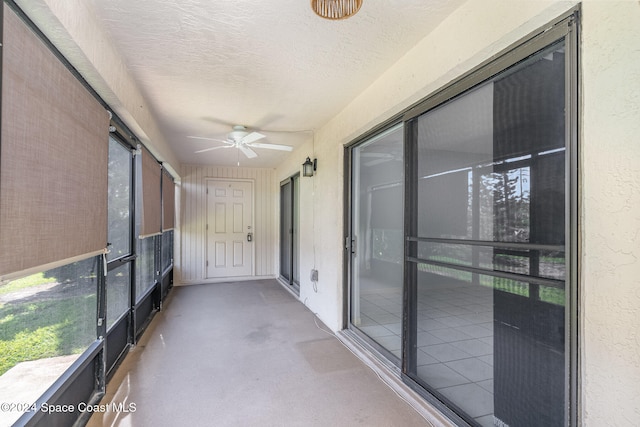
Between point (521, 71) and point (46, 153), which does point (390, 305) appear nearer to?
point (521, 71)

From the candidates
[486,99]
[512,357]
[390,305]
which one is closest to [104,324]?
[390,305]

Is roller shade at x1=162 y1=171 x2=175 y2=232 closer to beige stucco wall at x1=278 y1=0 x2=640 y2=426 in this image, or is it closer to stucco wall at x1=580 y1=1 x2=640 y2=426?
beige stucco wall at x1=278 y1=0 x2=640 y2=426

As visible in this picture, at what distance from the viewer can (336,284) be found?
3404mm

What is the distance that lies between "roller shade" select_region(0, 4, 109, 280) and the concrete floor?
1134 mm

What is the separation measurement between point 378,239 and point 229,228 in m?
4.32

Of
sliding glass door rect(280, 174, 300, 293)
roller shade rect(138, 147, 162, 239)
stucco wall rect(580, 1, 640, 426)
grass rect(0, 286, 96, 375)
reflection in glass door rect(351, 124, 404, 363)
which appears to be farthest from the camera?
sliding glass door rect(280, 174, 300, 293)

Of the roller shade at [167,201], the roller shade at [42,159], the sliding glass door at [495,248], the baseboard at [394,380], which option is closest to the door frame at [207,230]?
the roller shade at [167,201]

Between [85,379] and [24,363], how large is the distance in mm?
729

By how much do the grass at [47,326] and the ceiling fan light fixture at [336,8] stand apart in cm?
180

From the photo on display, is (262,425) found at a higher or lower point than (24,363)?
lower

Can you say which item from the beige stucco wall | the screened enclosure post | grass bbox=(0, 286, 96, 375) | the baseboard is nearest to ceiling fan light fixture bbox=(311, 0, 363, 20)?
the beige stucco wall

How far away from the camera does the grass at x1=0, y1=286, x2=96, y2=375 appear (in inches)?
49.8

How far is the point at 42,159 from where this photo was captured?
4.45 ft

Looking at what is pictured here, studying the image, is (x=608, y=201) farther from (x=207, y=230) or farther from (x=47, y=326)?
(x=207, y=230)
